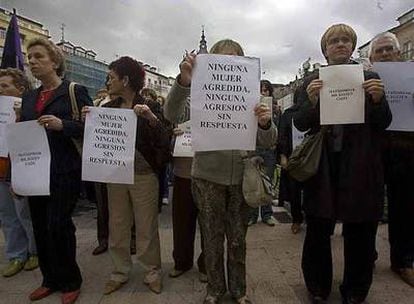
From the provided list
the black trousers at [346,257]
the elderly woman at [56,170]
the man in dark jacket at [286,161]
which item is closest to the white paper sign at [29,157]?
the elderly woman at [56,170]

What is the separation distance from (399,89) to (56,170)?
8.87 ft

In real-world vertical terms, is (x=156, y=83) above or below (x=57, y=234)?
above

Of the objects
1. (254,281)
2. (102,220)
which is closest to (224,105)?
(254,281)

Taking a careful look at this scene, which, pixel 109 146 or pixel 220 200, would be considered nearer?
pixel 220 200

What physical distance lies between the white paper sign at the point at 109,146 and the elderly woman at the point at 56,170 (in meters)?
0.12

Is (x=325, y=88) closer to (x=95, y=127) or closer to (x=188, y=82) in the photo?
(x=188, y=82)

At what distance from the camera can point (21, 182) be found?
2.98 meters

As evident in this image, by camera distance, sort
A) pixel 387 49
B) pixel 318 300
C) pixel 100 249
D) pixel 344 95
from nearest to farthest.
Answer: pixel 344 95 < pixel 318 300 < pixel 387 49 < pixel 100 249

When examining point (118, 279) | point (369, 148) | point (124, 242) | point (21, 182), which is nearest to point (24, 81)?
point (21, 182)

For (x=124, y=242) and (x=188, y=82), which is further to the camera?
(x=124, y=242)

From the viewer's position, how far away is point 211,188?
2656 mm

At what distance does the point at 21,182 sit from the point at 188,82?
1.56 metres

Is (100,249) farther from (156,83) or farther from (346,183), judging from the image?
(156,83)

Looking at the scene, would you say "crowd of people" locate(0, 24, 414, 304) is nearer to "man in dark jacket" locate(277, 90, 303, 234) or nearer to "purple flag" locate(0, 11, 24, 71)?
"man in dark jacket" locate(277, 90, 303, 234)
